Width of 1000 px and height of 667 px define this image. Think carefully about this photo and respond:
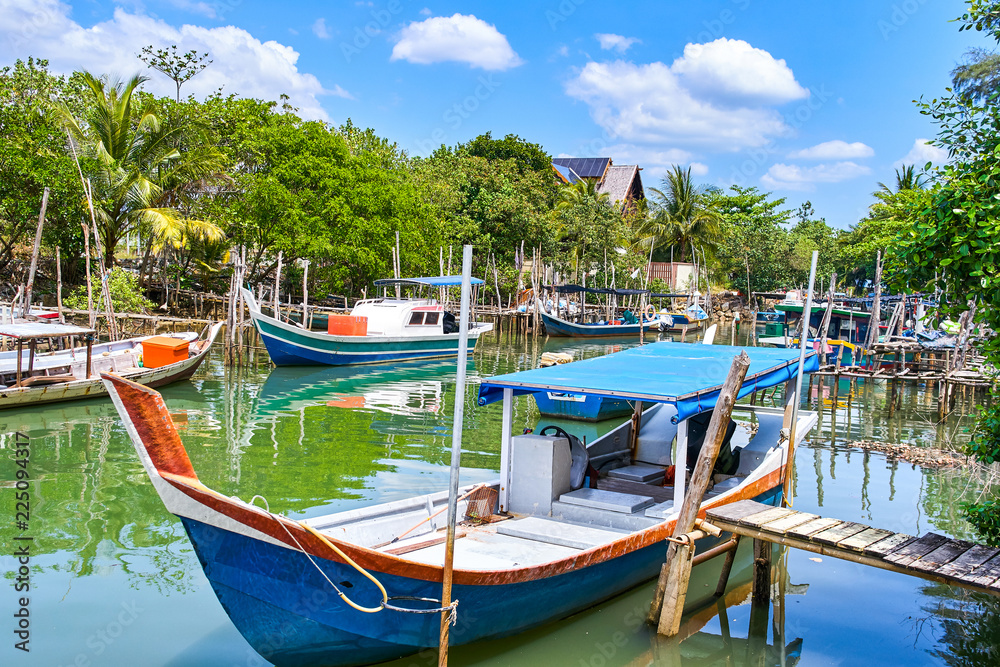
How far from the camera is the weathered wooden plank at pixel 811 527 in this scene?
18.1 feet

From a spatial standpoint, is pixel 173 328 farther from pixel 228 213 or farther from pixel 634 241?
pixel 634 241

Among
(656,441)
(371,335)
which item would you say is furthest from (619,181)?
(656,441)

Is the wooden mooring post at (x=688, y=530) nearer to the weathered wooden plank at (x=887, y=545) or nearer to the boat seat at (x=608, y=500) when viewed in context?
the boat seat at (x=608, y=500)

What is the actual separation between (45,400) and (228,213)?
14.9 meters

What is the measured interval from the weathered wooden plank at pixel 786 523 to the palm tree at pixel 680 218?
125 ft

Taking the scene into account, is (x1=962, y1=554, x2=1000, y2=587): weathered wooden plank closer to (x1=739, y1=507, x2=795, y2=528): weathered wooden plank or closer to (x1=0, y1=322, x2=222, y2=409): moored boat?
(x1=739, y1=507, x2=795, y2=528): weathered wooden plank

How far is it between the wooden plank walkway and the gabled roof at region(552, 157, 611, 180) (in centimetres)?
4506

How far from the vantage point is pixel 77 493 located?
9070mm

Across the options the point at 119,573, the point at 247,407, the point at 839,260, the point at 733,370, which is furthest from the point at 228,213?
the point at 839,260

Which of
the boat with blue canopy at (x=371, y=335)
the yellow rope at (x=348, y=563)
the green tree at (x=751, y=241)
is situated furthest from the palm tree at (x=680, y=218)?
the yellow rope at (x=348, y=563)

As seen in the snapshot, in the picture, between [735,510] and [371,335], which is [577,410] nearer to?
[735,510]

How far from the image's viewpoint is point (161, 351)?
16312 millimetres

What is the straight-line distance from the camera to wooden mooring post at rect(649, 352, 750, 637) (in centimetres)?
591

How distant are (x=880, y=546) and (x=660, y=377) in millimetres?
2674
